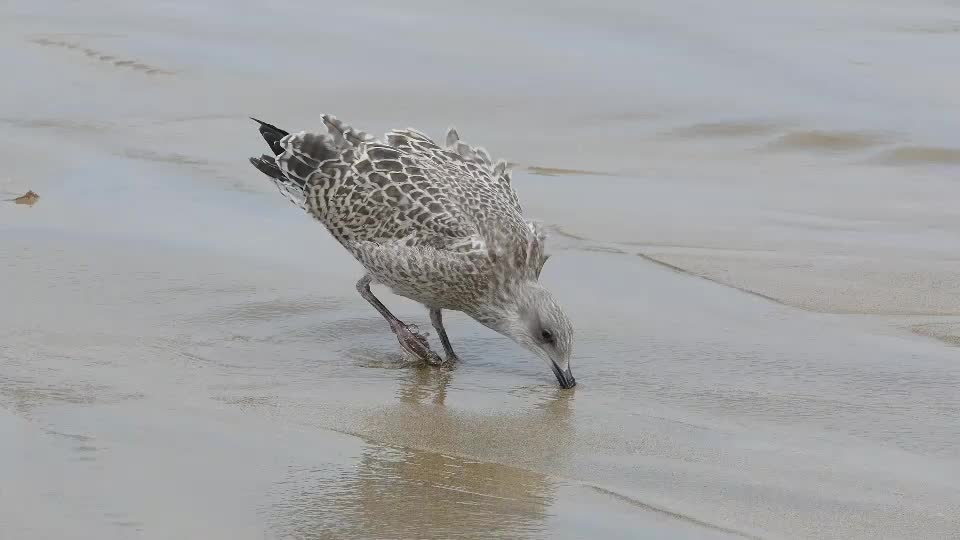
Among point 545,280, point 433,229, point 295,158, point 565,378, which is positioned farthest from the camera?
point 545,280

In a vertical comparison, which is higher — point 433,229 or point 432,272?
point 433,229

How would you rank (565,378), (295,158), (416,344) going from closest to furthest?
(565,378)
(416,344)
(295,158)

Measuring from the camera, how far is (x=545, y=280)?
7.73 meters

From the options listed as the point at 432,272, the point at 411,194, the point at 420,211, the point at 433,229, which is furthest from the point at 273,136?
the point at 432,272

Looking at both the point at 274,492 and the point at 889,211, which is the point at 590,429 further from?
the point at 889,211

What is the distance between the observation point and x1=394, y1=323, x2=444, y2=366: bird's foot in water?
6547 millimetres

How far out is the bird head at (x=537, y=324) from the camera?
20.5 ft

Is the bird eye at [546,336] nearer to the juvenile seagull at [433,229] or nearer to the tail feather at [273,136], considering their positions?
the juvenile seagull at [433,229]

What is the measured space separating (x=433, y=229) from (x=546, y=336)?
30.5 inches

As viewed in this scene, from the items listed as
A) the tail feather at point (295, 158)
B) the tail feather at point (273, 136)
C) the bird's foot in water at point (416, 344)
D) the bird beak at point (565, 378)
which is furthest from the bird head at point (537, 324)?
the tail feather at point (273, 136)

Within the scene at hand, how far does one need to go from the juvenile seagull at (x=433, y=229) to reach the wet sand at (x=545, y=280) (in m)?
0.23

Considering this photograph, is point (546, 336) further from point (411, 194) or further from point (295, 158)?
point (295, 158)

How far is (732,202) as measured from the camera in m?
9.11

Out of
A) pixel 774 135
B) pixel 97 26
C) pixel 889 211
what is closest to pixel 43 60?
pixel 97 26
